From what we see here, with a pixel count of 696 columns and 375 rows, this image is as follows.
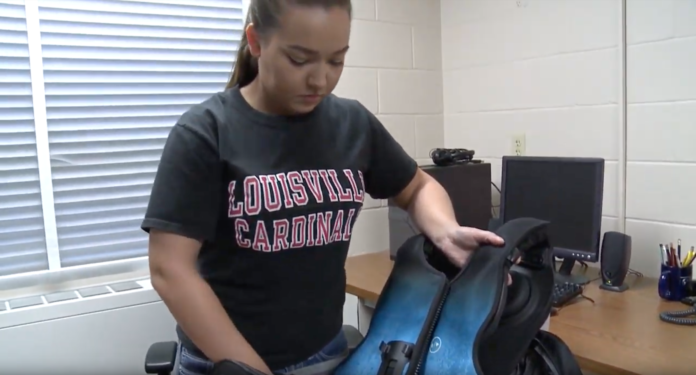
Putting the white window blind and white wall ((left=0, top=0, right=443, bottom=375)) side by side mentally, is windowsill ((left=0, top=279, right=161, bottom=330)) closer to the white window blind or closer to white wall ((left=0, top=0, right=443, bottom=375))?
white wall ((left=0, top=0, right=443, bottom=375))

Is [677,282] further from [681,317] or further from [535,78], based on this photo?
[535,78]

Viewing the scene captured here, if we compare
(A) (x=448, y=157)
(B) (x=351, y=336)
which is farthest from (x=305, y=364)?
(A) (x=448, y=157)

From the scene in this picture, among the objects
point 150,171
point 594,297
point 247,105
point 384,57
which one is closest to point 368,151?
point 247,105

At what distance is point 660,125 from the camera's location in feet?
6.02

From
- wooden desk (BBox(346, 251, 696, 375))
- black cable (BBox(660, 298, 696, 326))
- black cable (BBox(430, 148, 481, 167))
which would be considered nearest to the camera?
wooden desk (BBox(346, 251, 696, 375))

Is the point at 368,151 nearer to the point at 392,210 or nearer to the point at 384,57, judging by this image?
the point at 392,210

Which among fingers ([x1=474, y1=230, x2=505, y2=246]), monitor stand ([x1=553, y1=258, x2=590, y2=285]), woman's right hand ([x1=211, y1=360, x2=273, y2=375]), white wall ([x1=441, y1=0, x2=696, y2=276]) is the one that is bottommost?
monitor stand ([x1=553, y1=258, x2=590, y2=285])

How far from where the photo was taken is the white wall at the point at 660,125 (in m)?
1.76

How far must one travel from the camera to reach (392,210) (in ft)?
7.36

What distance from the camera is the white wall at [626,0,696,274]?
1758 millimetres

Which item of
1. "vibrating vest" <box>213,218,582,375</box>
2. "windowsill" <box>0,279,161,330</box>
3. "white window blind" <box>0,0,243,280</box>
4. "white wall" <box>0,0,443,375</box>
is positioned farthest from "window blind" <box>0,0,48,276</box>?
"vibrating vest" <box>213,218,582,375</box>

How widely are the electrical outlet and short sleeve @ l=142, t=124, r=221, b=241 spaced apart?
1.58 meters

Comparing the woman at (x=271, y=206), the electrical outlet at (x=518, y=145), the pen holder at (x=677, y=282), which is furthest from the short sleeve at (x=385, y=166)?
the electrical outlet at (x=518, y=145)

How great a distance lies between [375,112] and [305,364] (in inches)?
59.0
